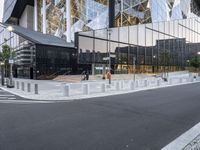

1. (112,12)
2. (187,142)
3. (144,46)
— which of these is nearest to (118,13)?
(112,12)

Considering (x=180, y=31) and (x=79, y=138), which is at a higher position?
(x=180, y=31)

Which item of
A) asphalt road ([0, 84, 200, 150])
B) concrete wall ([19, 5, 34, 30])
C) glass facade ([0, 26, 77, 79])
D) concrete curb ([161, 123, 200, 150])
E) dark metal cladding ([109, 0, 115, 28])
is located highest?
concrete wall ([19, 5, 34, 30])

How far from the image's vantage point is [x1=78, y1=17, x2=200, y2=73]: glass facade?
4520cm

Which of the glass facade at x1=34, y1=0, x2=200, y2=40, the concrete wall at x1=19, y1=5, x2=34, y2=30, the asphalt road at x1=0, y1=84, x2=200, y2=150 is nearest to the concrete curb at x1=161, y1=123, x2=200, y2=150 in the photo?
the asphalt road at x1=0, y1=84, x2=200, y2=150

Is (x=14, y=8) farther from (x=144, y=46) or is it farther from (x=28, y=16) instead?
(x=144, y=46)

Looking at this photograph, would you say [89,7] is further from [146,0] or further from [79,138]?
[79,138]

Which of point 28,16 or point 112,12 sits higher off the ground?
point 28,16

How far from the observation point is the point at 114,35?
5016cm

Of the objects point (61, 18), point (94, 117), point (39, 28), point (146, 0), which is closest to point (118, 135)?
point (94, 117)

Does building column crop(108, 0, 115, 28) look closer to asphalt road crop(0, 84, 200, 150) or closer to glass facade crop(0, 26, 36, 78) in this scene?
glass facade crop(0, 26, 36, 78)

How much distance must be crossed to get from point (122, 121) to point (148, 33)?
49184mm

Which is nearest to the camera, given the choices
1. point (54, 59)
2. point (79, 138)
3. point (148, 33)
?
point (79, 138)

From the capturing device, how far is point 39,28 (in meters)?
76.4

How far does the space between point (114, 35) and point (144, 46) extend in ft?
28.8
